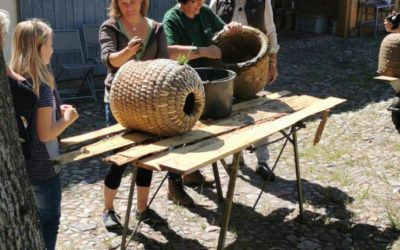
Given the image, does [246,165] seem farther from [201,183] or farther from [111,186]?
[111,186]

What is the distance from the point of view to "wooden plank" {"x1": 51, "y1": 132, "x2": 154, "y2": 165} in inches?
107

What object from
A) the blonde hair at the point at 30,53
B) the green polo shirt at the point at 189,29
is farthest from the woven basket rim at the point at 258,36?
the blonde hair at the point at 30,53

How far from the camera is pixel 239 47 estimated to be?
4.04 metres

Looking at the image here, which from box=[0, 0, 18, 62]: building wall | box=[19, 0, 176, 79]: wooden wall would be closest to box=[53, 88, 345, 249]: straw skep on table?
box=[0, 0, 18, 62]: building wall

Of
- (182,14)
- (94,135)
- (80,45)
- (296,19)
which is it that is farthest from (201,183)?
(296,19)

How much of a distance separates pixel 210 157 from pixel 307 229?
1589mm

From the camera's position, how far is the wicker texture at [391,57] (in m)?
4.90

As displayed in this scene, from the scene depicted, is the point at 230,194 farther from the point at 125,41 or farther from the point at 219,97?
the point at 125,41

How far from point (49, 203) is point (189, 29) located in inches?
66.5

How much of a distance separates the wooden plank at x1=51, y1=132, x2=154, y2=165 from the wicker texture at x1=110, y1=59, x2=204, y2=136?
53 millimetres

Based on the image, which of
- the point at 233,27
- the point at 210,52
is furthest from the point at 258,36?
the point at 210,52

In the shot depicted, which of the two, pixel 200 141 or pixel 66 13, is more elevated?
pixel 66 13

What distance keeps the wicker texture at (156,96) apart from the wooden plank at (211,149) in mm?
157

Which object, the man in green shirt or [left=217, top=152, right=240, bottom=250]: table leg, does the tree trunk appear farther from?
the man in green shirt
